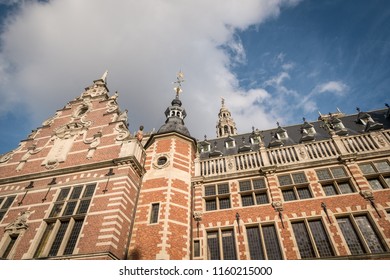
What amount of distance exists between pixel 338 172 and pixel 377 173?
1823 millimetres

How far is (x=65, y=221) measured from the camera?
13.2 metres

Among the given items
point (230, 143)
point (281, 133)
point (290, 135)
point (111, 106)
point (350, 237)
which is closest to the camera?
point (350, 237)

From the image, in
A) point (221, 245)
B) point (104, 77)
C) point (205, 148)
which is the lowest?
point (221, 245)

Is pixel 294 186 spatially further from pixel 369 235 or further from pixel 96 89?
pixel 96 89

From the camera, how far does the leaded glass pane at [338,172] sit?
46.0 ft

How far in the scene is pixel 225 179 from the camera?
15703 millimetres

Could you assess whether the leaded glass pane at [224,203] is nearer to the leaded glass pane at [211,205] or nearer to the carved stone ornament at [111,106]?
the leaded glass pane at [211,205]

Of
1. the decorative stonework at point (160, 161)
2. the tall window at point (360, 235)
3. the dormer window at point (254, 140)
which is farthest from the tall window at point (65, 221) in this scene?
the tall window at point (360, 235)

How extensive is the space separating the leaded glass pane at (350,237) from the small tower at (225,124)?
932 inches

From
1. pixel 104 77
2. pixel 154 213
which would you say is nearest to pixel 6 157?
pixel 104 77

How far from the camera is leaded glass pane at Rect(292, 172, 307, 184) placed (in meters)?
14.4

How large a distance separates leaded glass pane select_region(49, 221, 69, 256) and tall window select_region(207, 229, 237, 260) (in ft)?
24.5
